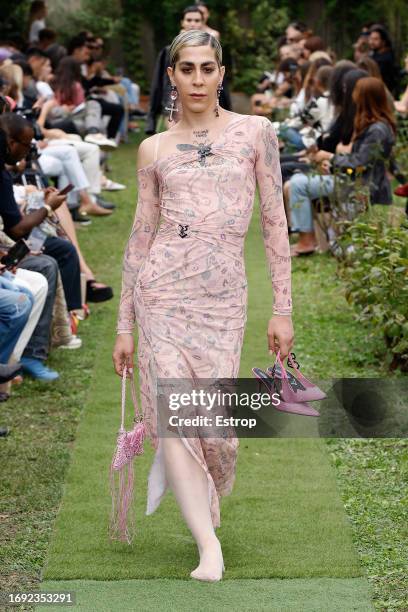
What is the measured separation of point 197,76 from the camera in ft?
15.4

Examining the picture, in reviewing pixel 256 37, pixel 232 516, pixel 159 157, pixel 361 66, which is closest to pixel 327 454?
pixel 232 516

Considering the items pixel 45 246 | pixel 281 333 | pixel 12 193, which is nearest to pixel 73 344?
pixel 45 246

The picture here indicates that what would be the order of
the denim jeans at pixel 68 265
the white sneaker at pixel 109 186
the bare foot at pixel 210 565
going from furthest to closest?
the white sneaker at pixel 109 186, the denim jeans at pixel 68 265, the bare foot at pixel 210 565

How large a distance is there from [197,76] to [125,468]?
5.21ft

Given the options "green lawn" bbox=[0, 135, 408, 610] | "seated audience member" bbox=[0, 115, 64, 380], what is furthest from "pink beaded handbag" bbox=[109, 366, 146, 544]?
"seated audience member" bbox=[0, 115, 64, 380]

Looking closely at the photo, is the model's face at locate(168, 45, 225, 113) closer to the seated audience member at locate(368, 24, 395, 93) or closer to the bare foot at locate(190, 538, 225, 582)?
the bare foot at locate(190, 538, 225, 582)

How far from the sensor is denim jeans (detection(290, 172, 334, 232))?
11.0 meters

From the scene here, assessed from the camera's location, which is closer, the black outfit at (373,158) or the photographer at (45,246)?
the photographer at (45,246)

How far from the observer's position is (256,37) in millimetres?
27375

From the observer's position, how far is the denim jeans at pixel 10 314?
697cm

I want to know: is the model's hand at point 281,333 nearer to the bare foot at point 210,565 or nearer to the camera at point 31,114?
the bare foot at point 210,565

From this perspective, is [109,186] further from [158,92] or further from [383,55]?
[383,55]

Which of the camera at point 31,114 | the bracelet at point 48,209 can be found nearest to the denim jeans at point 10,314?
the bracelet at point 48,209

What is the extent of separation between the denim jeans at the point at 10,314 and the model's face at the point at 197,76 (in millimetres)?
2545
